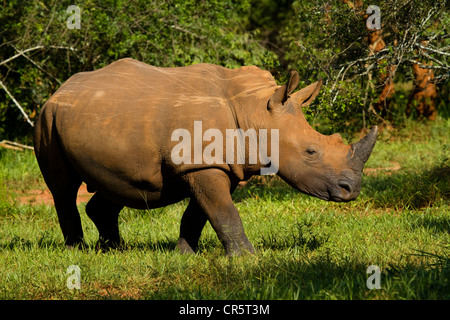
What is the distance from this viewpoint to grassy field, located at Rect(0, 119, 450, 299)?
3898 mm

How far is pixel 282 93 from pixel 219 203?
909 millimetres

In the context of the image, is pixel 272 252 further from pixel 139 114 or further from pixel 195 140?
pixel 139 114

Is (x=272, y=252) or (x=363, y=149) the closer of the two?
(x=363, y=149)

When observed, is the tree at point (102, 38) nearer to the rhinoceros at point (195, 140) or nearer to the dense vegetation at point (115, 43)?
the dense vegetation at point (115, 43)

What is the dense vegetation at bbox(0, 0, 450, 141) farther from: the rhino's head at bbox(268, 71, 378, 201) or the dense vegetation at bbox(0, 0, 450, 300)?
the rhino's head at bbox(268, 71, 378, 201)

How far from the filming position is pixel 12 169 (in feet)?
33.1

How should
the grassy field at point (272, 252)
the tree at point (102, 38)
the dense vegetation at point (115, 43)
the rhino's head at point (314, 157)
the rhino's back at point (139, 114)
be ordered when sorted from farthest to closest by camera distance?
the tree at point (102, 38), the dense vegetation at point (115, 43), the rhino's back at point (139, 114), the rhino's head at point (314, 157), the grassy field at point (272, 252)

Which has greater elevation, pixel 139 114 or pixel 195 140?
pixel 139 114

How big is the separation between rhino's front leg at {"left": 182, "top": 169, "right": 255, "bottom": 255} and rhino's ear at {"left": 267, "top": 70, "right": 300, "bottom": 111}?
0.62m

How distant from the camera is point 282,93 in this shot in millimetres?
4727

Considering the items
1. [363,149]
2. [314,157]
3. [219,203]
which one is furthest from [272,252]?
[363,149]

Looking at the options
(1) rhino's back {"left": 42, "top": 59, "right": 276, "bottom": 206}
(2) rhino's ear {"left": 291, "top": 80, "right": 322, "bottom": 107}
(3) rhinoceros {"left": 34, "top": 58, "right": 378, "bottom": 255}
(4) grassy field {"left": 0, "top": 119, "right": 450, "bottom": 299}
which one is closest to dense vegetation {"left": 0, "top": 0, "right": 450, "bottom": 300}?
(4) grassy field {"left": 0, "top": 119, "right": 450, "bottom": 299}

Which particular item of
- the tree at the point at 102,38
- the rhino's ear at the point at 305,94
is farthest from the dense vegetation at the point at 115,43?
the rhino's ear at the point at 305,94

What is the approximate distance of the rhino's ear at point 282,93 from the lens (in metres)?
4.70
